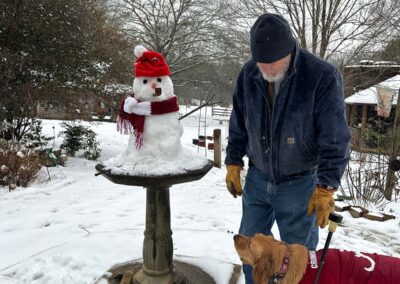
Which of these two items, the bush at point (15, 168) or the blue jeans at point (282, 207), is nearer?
the blue jeans at point (282, 207)

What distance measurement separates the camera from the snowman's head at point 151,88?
257 centimetres

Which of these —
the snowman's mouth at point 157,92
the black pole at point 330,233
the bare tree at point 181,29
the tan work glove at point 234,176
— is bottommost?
the black pole at point 330,233

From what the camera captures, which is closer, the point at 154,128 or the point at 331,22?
the point at 154,128

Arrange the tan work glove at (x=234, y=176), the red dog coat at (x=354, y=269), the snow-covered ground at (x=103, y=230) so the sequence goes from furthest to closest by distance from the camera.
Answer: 1. the snow-covered ground at (x=103, y=230)
2. the tan work glove at (x=234, y=176)
3. the red dog coat at (x=354, y=269)

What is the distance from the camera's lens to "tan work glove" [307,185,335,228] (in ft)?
6.75

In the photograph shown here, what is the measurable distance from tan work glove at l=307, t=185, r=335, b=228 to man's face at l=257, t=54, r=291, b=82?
67cm

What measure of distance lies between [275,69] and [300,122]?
34cm

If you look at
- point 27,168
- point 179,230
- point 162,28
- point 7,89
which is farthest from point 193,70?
point 179,230

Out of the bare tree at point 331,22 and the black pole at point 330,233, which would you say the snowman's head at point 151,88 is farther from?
the bare tree at point 331,22

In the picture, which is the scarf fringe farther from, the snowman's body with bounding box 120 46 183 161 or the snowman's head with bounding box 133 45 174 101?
the snowman's head with bounding box 133 45 174 101

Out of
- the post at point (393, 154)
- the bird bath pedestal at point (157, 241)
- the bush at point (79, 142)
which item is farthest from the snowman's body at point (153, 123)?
the bush at point (79, 142)

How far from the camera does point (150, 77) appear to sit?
2.57 meters

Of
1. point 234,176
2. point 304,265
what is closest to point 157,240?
point 234,176

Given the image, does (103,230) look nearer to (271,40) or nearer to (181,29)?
(271,40)
